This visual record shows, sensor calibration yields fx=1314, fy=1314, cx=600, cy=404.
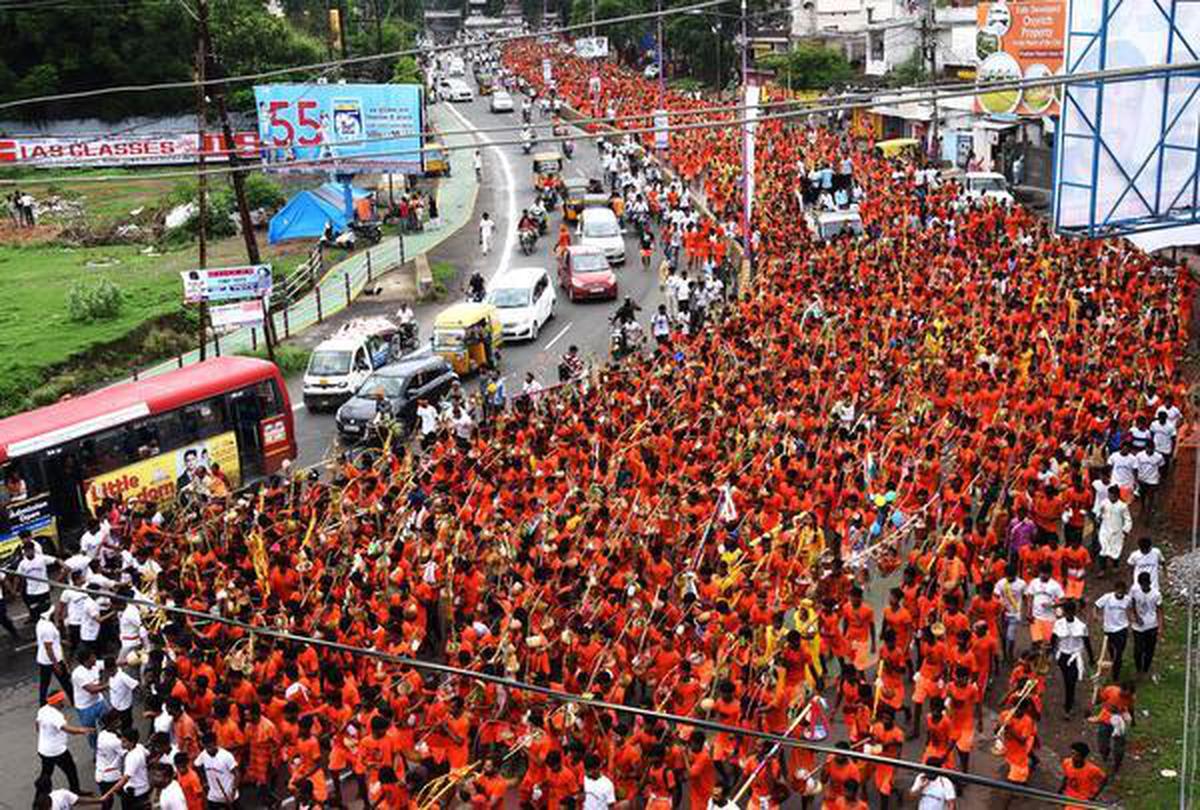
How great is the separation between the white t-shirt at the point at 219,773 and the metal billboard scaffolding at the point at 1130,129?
11799 mm

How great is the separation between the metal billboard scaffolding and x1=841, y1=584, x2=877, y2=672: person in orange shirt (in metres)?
7.13

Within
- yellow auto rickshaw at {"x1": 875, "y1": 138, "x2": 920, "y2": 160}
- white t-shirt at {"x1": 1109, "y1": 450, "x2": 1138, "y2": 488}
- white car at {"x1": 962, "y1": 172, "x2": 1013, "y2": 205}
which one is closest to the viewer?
white t-shirt at {"x1": 1109, "y1": 450, "x2": 1138, "y2": 488}

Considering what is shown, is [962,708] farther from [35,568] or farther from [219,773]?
[35,568]

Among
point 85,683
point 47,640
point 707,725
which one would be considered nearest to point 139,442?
point 47,640

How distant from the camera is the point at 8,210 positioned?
45.3m

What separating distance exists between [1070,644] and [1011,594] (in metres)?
0.82

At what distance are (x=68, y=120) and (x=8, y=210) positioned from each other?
13409 mm

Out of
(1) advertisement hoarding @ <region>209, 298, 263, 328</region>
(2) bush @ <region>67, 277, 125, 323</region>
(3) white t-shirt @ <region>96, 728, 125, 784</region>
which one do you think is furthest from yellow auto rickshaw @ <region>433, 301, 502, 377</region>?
(3) white t-shirt @ <region>96, 728, 125, 784</region>

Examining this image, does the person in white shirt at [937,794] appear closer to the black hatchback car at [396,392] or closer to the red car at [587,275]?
the black hatchback car at [396,392]

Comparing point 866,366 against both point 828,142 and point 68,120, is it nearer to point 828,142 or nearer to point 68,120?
point 828,142

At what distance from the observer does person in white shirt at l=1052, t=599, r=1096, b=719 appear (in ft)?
36.1

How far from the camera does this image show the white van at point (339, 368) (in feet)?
78.3

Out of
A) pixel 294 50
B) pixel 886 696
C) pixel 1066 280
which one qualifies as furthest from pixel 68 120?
pixel 886 696

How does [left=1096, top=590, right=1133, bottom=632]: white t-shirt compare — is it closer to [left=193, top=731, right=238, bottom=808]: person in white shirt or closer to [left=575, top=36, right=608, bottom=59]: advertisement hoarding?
[left=193, top=731, right=238, bottom=808]: person in white shirt
